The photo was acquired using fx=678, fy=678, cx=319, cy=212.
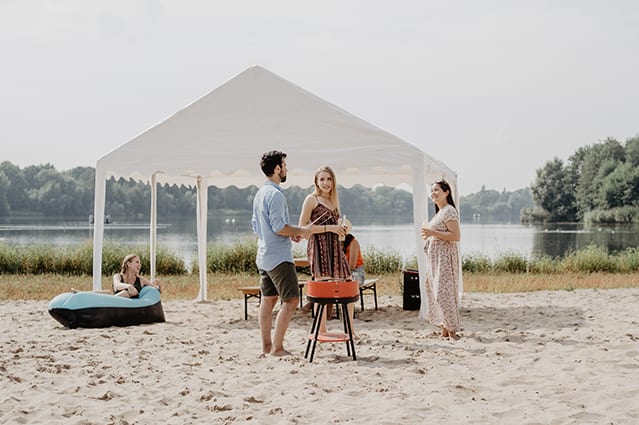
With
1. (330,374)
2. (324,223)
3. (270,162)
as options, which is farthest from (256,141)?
(330,374)

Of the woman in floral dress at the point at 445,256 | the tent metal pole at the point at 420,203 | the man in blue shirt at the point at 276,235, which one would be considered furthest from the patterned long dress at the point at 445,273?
the man in blue shirt at the point at 276,235

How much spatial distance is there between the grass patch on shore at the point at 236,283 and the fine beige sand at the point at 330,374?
2.90 metres

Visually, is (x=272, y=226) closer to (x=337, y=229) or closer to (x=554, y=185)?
(x=337, y=229)

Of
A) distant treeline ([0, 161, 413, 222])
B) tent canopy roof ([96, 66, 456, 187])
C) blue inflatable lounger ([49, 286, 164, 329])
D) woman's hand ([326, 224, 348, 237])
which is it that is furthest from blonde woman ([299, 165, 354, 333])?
distant treeline ([0, 161, 413, 222])

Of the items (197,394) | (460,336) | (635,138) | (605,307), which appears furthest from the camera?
(635,138)

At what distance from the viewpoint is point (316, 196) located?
521 cm

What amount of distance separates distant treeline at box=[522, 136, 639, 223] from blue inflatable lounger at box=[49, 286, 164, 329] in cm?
4712

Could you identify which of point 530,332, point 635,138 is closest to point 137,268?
point 530,332

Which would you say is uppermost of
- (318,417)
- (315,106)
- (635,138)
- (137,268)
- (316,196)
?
(635,138)

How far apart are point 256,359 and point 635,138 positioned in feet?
185

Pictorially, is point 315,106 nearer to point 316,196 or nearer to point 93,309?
point 316,196

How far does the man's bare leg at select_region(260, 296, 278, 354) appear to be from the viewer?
193 inches

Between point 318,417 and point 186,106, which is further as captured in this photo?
point 186,106

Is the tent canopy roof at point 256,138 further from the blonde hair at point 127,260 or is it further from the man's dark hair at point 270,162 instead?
the man's dark hair at point 270,162
